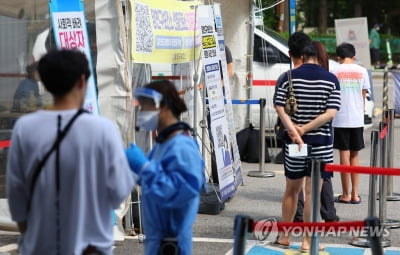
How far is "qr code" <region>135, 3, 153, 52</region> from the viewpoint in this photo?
784cm

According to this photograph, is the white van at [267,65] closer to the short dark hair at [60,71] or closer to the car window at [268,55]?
the car window at [268,55]

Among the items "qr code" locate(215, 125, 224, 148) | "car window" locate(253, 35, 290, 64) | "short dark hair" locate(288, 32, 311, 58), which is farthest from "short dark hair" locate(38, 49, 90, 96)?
"car window" locate(253, 35, 290, 64)

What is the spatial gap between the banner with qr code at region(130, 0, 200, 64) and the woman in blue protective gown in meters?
3.37

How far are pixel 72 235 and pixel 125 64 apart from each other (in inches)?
157

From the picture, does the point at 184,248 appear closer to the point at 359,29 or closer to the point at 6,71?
the point at 6,71

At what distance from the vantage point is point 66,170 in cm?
387

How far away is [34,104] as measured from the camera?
7594 millimetres

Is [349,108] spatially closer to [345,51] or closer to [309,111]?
[345,51]

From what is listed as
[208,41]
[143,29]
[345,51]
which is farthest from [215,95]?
[345,51]

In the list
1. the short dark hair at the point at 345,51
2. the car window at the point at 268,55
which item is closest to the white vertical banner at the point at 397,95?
the car window at the point at 268,55

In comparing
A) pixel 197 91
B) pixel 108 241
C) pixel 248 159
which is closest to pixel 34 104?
pixel 197 91

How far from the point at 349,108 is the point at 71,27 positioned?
12.9 feet

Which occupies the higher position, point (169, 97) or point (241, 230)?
point (169, 97)

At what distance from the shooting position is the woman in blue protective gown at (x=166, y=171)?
4.27 m
